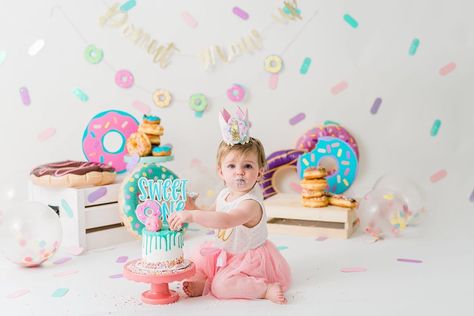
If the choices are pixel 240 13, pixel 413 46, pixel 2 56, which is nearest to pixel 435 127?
pixel 413 46

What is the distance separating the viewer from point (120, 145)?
3594mm

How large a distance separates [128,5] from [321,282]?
2295 mm

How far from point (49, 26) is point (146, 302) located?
2211 mm

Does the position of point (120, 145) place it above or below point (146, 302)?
above

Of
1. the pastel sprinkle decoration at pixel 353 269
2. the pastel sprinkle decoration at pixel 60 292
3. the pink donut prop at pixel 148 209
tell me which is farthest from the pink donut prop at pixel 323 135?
the pastel sprinkle decoration at pixel 60 292

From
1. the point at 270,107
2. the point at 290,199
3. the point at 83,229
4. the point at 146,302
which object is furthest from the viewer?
the point at 270,107

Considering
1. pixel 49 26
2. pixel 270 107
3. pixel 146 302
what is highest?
pixel 49 26

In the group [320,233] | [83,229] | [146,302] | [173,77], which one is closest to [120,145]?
[173,77]

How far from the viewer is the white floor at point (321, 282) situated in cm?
204

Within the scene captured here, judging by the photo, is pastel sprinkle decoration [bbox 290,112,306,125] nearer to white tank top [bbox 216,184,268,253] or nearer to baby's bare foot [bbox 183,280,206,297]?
white tank top [bbox 216,184,268,253]

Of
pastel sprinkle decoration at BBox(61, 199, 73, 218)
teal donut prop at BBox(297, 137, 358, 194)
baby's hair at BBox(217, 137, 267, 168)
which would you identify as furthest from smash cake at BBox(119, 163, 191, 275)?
teal donut prop at BBox(297, 137, 358, 194)

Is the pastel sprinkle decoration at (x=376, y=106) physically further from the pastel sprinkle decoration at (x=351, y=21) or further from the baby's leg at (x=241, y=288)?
the baby's leg at (x=241, y=288)

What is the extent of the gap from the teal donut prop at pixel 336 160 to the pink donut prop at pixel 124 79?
1223mm

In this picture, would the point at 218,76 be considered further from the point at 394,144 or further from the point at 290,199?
the point at 394,144
